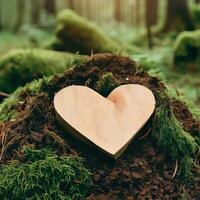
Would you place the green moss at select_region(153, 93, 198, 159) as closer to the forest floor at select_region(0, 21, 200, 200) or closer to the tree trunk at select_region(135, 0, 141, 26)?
the forest floor at select_region(0, 21, 200, 200)

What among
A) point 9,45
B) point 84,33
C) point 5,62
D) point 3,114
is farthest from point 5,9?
point 3,114

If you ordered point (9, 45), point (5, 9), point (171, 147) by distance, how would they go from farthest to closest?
1. point (5, 9)
2. point (9, 45)
3. point (171, 147)

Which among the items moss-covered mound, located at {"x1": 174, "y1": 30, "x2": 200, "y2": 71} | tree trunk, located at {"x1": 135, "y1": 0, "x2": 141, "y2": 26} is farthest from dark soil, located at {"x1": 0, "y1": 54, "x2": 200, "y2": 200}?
tree trunk, located at {"x1": 135, "y1": 0, "x2": 141, "y2": 26}

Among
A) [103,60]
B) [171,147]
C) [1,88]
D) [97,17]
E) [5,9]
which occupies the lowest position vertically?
[97,17]

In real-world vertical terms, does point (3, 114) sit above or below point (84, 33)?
above

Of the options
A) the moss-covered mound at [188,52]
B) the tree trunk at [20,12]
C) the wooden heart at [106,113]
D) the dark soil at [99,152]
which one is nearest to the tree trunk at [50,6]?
the tree trunk at [20,12]

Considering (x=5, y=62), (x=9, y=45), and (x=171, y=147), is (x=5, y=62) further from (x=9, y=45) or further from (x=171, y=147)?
(x=9, y=45)

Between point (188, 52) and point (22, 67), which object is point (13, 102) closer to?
point (22, 67)
